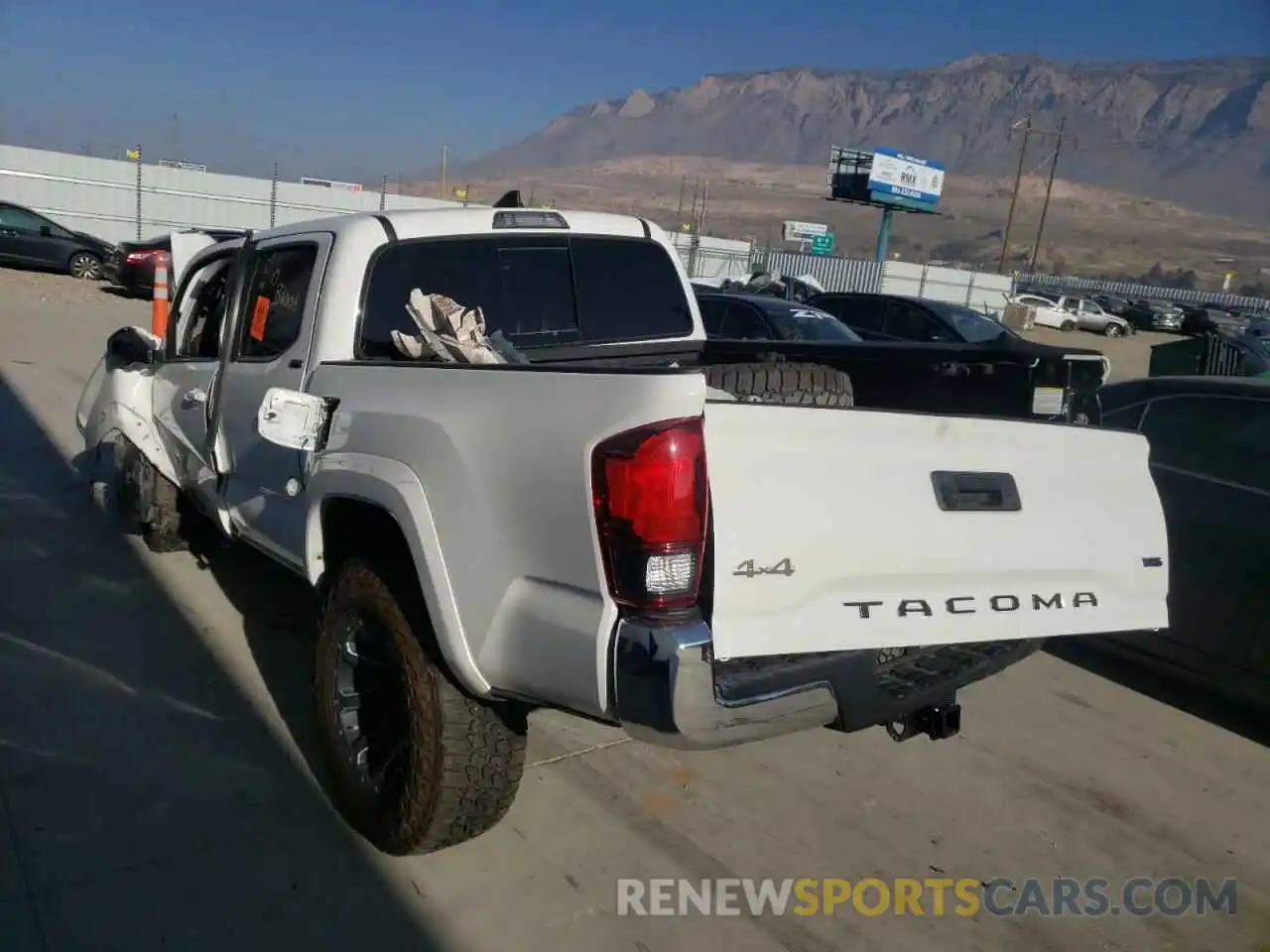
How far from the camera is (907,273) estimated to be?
42.6 meters

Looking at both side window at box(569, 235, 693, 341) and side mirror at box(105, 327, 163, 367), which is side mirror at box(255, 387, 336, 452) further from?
side mirror at box(105, 327, 163, 367)

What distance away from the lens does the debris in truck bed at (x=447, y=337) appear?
333 cm

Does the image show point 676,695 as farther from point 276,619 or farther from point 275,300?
point 276,619

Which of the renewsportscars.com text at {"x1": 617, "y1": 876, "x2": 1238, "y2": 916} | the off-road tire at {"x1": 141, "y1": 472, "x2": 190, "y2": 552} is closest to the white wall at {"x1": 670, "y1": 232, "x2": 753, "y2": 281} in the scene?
the off-road tire at {"x1": 141, "y1": 472, "x2": 190, "y2": 552}

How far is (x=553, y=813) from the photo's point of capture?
3590 mm

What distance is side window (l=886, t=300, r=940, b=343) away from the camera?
1484 centimetres

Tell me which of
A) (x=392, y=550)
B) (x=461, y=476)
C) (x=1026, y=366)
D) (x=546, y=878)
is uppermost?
(x=1026, y=366)

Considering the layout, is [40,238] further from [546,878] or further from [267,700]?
[546,878]

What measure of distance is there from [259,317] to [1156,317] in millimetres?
52439

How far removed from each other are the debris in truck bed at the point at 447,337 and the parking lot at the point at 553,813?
1.55m

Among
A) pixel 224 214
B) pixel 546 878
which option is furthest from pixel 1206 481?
pixel 224 214

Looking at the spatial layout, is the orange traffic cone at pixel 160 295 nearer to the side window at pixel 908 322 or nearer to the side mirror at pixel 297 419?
the side mirror at pixel 297 419

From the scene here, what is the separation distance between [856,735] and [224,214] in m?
29.3

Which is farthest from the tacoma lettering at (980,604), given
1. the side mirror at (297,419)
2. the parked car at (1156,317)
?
the parked car at (1156,317)
